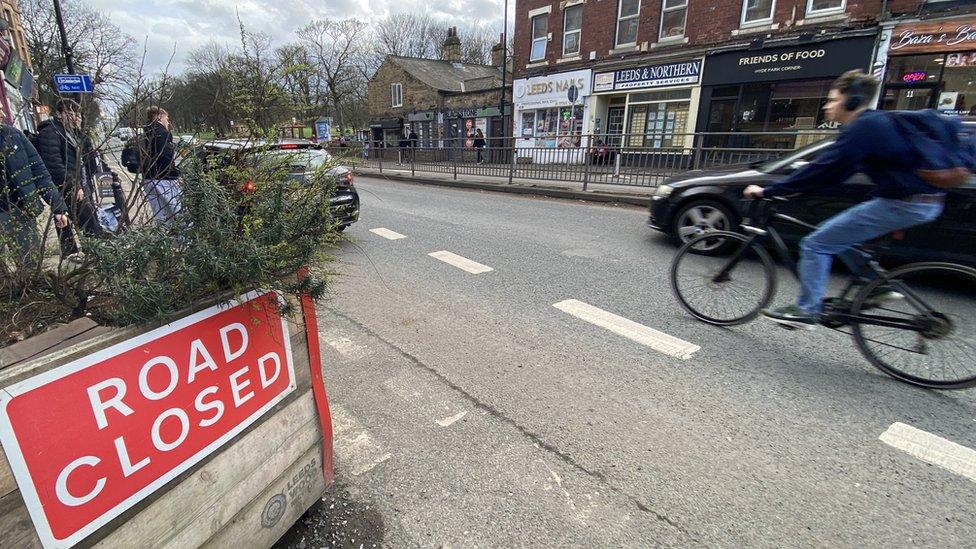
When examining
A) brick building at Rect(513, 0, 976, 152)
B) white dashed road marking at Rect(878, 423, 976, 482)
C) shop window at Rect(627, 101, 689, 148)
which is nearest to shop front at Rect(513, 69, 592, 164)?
brick building at Rect(513, 0, 976, 152)

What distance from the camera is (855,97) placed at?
3.19 m

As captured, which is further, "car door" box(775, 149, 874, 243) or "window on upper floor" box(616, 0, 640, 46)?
"window on upper floor" box(616, 0, 640, 46)

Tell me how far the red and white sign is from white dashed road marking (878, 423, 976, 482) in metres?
3.19

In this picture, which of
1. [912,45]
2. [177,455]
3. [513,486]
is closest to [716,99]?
[912,45]

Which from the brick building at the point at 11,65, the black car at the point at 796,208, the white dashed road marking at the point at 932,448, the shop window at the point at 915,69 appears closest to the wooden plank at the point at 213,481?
the white dashed road marking at the point at 932,448

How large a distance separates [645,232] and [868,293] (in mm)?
4477

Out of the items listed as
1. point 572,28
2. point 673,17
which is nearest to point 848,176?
point 673,17

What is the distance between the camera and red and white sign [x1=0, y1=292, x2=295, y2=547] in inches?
45.7

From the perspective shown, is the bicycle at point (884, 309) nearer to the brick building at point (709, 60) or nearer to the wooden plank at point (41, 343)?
the wooden plank at point (41, 343)

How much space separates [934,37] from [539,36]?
13.8 metres

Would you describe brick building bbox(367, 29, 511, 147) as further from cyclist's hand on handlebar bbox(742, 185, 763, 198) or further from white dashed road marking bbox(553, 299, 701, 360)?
cyclist's hand on handlebar bbox(742, 185, 763, 198)

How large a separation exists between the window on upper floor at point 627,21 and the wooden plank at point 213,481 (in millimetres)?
19346

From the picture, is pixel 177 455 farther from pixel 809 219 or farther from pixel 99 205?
pixel 809 219

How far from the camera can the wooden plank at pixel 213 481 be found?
140 centimetres
